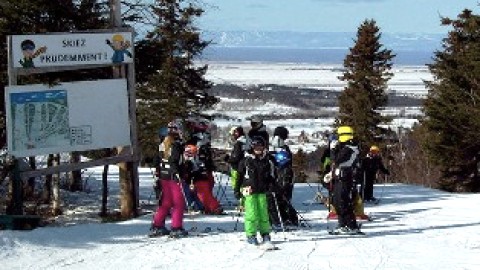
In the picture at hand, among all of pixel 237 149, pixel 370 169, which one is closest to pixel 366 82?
pixel 370 169

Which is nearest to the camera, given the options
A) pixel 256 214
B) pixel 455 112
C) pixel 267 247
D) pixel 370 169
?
pixel 267 247

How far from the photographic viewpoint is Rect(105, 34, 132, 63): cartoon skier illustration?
1458 centimetres

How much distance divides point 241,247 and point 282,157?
2.50 m

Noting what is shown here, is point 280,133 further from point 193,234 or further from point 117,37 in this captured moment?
point 117,37

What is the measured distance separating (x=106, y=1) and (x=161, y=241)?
316 inches

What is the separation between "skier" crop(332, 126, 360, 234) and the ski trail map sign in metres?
4.66

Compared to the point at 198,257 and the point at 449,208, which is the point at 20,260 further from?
the point at 449,208

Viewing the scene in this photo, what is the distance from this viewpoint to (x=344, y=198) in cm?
1260

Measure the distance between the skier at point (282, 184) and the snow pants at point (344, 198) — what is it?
1.08m

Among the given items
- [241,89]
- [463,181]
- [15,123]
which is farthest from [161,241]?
[241,89]

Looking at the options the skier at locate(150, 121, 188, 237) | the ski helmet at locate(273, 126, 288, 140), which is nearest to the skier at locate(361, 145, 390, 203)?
the ski helmet at locate(273, 126, 288, 140)

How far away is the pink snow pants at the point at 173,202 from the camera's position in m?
12.0

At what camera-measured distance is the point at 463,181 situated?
40500 millimetres

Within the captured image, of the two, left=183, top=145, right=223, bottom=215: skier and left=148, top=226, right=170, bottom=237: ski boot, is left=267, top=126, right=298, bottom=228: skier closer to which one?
left=148, top=226, right=170, bottom=237: ski boot
